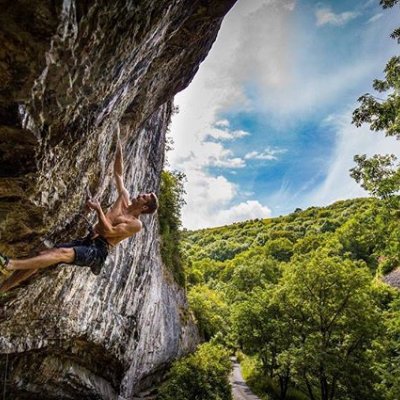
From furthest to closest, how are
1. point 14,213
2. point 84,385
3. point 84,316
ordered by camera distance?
point 84,385
point 84,316
point 14,213

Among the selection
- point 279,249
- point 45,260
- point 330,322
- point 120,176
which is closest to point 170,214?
point 330,322

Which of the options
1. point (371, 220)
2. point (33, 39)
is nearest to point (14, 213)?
point (33, 39)

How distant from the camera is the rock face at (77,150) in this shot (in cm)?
394

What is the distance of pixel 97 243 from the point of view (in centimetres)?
588

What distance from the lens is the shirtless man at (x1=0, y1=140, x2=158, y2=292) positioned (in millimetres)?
4941

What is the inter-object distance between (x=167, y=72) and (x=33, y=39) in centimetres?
474

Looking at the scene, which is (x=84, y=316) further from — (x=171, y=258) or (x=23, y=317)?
(x=171, y=258)

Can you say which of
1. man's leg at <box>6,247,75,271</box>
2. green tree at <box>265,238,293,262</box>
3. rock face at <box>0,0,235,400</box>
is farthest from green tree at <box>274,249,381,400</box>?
green tree at <box>265,238,293,262</box>

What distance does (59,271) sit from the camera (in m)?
8.59

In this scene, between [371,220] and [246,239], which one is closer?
[371,220]

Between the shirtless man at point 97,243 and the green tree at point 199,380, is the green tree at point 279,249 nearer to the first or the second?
the green tree at point 199,380

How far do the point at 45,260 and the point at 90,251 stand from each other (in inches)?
32.2

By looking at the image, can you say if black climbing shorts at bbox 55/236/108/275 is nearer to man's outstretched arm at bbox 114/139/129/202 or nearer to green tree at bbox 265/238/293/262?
man's outstretched arm at bbox 114/139/129/202

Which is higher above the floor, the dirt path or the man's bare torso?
the man's bare torso
